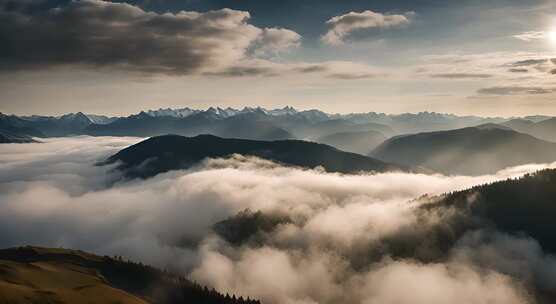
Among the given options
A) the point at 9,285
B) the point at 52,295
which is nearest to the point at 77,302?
the point at 52,295

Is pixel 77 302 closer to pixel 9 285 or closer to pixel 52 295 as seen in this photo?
pixel 52 295
